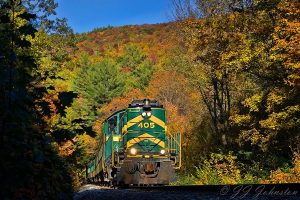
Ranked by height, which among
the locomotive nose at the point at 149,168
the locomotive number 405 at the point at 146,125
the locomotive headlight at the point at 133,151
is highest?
the locomotive number 405 at the point at 146,125

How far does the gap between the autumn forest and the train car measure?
166 cm

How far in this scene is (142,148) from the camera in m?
17.0

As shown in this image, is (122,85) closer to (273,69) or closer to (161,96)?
(161,96)

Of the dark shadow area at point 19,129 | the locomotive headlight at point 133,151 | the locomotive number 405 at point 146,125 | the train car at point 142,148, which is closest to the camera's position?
the dark shadow area at point 19,129

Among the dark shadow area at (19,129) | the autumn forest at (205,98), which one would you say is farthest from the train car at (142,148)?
the dark shadow area at (19,129)

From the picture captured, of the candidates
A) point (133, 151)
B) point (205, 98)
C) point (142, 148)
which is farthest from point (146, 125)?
point (205, 98)

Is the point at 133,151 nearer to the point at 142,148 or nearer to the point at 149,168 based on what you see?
the point at 142,148

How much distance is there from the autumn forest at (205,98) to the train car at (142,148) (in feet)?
5.43

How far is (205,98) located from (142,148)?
12196 mm

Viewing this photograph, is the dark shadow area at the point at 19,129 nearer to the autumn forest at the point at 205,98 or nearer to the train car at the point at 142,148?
the autumn forest at the point at 205,98

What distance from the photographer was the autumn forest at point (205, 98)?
5.02 meters

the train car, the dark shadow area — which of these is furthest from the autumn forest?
the train car

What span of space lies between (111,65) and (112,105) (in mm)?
12999

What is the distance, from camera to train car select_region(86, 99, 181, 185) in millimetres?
15648
